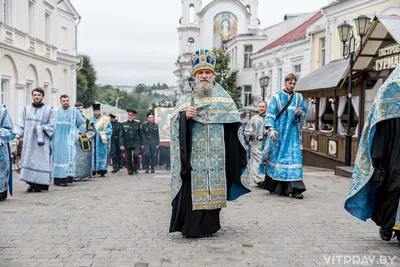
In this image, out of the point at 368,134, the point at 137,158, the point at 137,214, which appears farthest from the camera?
the point at 137,158

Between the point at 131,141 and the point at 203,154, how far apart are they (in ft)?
30.5

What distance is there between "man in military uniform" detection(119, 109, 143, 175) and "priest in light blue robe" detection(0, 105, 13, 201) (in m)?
6.15

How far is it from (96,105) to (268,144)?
6999mm

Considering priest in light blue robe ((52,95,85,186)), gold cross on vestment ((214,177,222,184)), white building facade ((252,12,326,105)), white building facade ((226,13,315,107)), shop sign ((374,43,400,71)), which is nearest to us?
gold cross on vestment ((214,177,222,184))

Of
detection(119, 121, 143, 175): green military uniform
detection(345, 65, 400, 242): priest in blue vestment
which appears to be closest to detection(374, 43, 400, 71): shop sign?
detection(119, 121, 143, 175): green military uniform

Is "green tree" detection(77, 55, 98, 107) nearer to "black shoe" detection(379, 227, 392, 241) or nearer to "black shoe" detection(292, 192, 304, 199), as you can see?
"black shoe" detection(292, 192, 304, 199)

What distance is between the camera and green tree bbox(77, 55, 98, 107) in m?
67.6

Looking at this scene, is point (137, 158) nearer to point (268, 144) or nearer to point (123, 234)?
point (268, 144)

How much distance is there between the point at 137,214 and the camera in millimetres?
7273

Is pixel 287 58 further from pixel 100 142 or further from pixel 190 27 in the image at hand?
pixel 190 27

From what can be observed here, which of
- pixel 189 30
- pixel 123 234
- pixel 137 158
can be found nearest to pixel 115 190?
pixel 123 234

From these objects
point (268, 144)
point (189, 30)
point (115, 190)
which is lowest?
point (115, 190)

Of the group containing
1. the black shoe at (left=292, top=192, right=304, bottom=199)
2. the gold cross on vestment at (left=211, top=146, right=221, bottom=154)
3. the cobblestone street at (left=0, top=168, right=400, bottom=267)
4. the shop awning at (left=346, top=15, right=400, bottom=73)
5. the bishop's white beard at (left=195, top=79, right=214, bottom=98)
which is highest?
the shop awning at (left=346, top=15, right=400, bottom=73)

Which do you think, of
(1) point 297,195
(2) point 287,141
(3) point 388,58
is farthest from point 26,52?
(1) point 297,195
